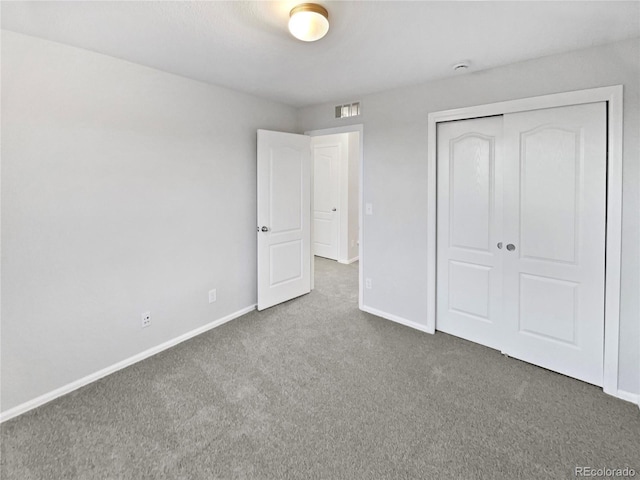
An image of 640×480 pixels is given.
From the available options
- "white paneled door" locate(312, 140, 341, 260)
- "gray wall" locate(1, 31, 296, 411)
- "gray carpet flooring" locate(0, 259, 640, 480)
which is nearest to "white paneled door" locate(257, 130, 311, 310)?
"gray wall" locate(1, 31, 296, 411)

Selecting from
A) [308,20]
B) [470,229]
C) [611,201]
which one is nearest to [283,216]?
[470,229]

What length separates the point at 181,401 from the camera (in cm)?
225

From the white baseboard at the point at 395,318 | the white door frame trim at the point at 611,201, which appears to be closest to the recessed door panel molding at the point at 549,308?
the white door frame trim at the point at 611,201

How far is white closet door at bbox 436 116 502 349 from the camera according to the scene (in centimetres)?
286

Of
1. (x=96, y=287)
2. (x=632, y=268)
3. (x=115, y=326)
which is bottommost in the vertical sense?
(x=115, y=326)

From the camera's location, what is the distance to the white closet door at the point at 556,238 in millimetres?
2361

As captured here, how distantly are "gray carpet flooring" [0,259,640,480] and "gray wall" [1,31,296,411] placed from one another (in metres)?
0.35

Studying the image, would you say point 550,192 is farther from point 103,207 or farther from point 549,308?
point 103,207

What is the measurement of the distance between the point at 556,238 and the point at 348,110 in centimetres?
233

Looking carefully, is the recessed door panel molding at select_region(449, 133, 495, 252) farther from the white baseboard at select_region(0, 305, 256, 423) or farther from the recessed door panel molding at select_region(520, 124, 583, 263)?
the white baseboard at select_region(0, 305, 256, 423)

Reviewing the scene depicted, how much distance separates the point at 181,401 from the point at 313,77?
8.89 ft

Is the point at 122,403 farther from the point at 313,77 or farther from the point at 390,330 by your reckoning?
the point at 313,77

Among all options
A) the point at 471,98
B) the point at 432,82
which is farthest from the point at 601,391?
the point at 432,82

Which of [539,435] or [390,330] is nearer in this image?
[539,435]
